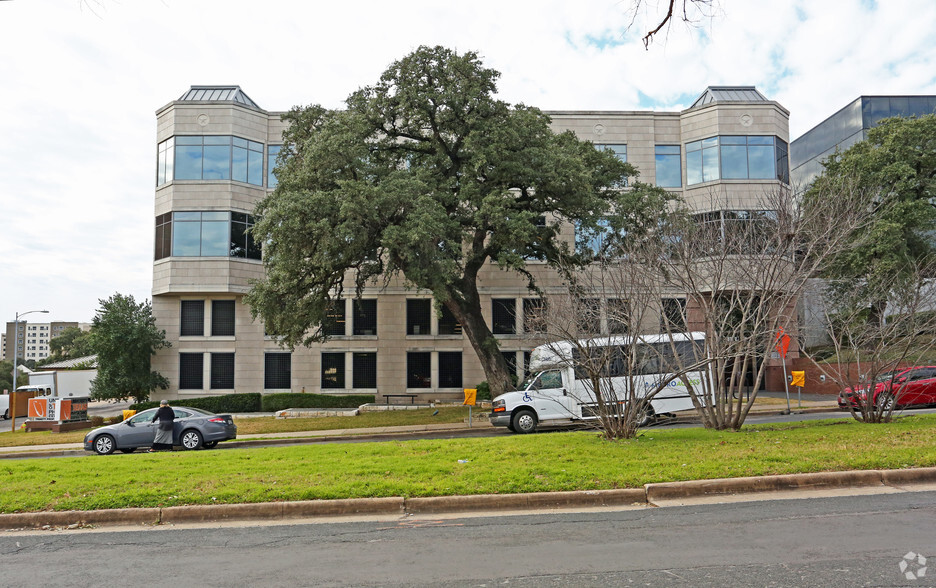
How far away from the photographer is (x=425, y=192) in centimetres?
2484

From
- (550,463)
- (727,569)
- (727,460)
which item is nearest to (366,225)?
(550,463)

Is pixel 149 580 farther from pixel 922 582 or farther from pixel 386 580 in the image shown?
pixel 922 582

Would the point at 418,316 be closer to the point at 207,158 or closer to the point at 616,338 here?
the point at 207,158

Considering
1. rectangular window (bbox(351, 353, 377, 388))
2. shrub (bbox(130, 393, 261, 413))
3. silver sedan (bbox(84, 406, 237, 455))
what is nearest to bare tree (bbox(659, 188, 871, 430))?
silver sedan (bbox(84, 406, 237, 455))

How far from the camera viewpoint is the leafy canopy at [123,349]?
34.7 m

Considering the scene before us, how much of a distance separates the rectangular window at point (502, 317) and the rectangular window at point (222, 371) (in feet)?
48.5

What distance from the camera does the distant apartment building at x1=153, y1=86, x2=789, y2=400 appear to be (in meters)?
36.5

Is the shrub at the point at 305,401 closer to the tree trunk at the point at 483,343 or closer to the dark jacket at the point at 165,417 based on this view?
the tree trunk at the point at 483,343

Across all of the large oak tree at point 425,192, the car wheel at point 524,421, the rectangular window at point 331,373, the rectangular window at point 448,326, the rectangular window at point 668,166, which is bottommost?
the car wheel at point 524,421

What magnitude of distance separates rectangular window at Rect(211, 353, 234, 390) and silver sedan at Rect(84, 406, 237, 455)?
17.2m

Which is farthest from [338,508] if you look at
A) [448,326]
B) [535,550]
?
[448,326]

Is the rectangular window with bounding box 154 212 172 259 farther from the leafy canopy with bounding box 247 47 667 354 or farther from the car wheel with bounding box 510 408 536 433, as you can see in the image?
the car wheel with bounding box 510 408 536 433

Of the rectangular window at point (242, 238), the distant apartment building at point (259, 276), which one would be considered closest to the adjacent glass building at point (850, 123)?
the distant apartment building at point (259, 276)

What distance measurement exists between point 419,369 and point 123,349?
1552 centimetres
